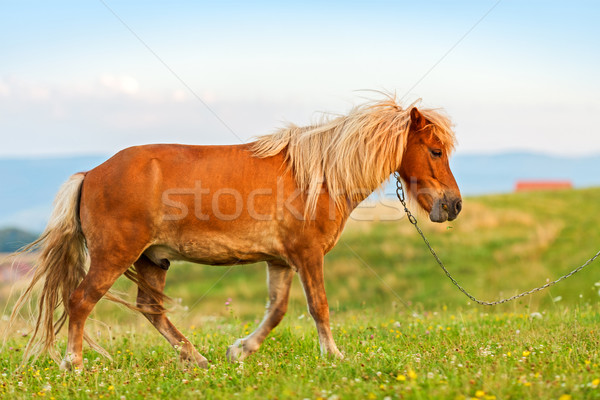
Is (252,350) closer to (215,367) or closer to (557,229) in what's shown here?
(215,367)

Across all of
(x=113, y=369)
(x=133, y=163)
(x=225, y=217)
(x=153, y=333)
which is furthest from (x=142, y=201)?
(x=153, y=333)

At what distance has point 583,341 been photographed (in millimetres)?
5715

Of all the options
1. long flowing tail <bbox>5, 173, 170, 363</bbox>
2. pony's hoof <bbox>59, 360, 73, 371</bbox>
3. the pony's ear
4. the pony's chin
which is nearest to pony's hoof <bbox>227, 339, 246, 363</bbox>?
long flowing tail <bbox>5, 173, 170, 363</bbox>

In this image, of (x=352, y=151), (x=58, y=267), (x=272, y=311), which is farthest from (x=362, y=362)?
(x=58, y=267)

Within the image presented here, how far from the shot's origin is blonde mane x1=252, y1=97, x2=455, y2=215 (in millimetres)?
6062

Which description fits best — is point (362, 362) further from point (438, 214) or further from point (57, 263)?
point (57, 263)

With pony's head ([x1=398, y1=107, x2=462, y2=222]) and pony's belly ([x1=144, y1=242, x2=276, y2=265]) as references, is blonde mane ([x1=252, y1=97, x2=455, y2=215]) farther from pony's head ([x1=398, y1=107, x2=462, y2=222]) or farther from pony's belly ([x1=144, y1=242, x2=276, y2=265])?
pony's belly ([x1=144, y1=242, x2=276, y2=265])

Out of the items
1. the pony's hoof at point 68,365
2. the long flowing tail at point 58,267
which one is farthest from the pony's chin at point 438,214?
the pony's hoof at point 68,365

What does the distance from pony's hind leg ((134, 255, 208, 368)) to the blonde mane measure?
6.07ft

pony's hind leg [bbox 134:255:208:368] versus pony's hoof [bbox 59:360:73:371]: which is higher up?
pony's hind leg [bbox 134:255:208:368]

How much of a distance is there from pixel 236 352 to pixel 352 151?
97.4 inches

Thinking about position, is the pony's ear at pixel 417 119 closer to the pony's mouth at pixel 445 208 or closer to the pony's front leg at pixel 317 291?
the pony's mouth at pixel 445 208

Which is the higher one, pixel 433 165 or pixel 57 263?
pixel 433 165

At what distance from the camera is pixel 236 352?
20.1 ft
